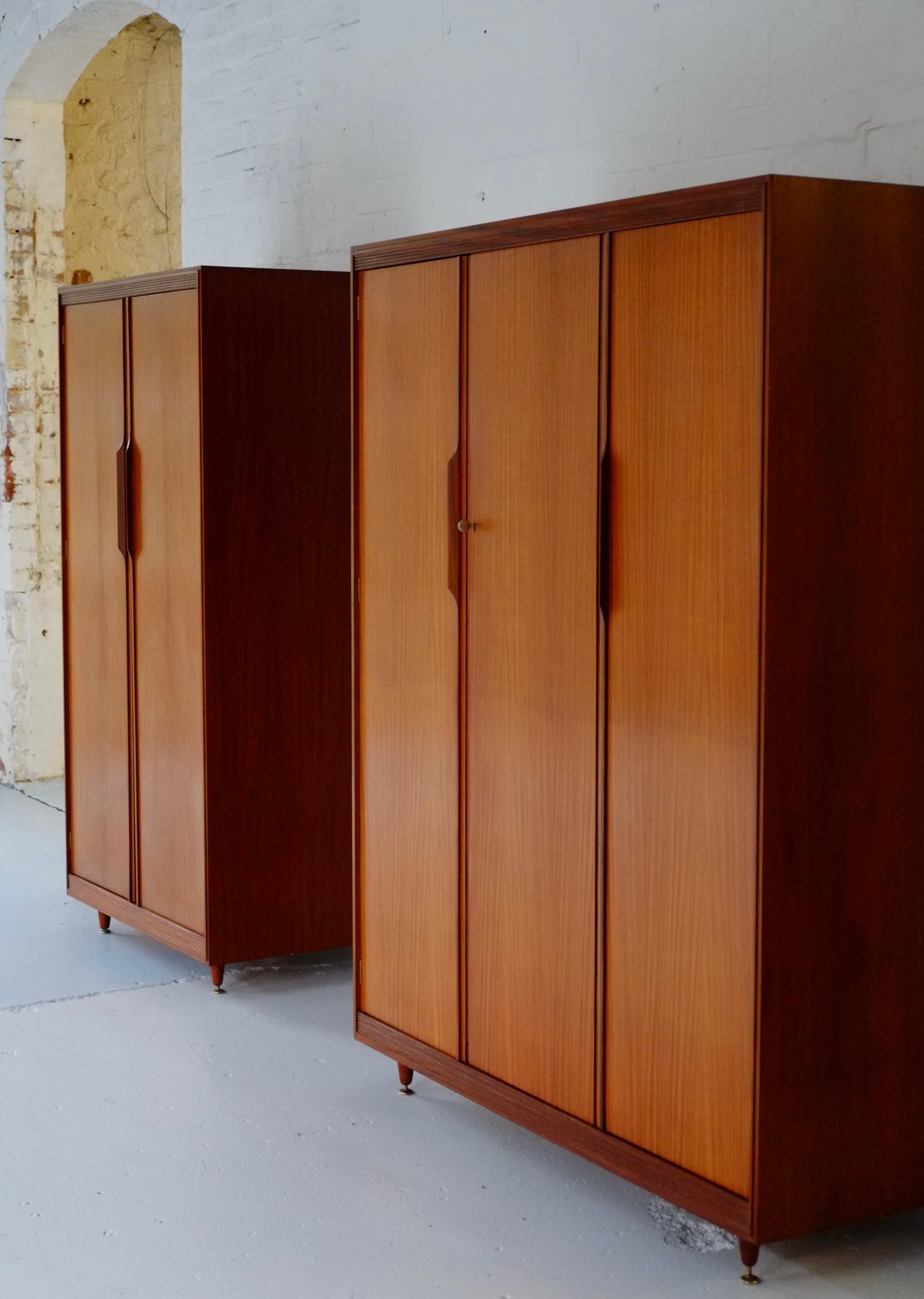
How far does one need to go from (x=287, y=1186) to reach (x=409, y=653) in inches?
44.8

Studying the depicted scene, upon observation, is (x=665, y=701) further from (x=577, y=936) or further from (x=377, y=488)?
(x=377, y=488)

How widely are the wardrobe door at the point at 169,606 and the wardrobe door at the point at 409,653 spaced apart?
79cm

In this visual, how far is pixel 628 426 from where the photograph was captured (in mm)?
2732

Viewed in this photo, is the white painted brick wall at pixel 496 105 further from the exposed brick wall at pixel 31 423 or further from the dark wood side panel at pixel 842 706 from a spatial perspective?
the exposed brick wall at pixel 31 423

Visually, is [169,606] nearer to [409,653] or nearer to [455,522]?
[409,653]

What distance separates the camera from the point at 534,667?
3.00m

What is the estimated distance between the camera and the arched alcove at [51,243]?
21.8 ft

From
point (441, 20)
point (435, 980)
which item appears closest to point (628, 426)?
point (435, 980)

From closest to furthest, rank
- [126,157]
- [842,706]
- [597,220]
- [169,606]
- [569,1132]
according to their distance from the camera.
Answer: [842,706], [597,220], [569,1132], [169,606], [126,157]

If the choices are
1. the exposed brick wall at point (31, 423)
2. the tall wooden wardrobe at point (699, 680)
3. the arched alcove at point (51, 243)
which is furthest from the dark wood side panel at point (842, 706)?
the exposed brick wall at point (31, 423)

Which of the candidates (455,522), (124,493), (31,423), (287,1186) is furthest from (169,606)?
(31,423)

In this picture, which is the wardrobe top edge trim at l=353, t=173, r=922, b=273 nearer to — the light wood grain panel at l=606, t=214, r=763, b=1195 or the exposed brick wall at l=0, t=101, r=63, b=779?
the light wood grain panel at l=606, t=214, r=763, b=1195

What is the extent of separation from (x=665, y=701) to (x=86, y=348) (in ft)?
8.43

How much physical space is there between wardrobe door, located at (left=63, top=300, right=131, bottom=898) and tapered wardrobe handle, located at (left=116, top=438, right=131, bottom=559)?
18mm
